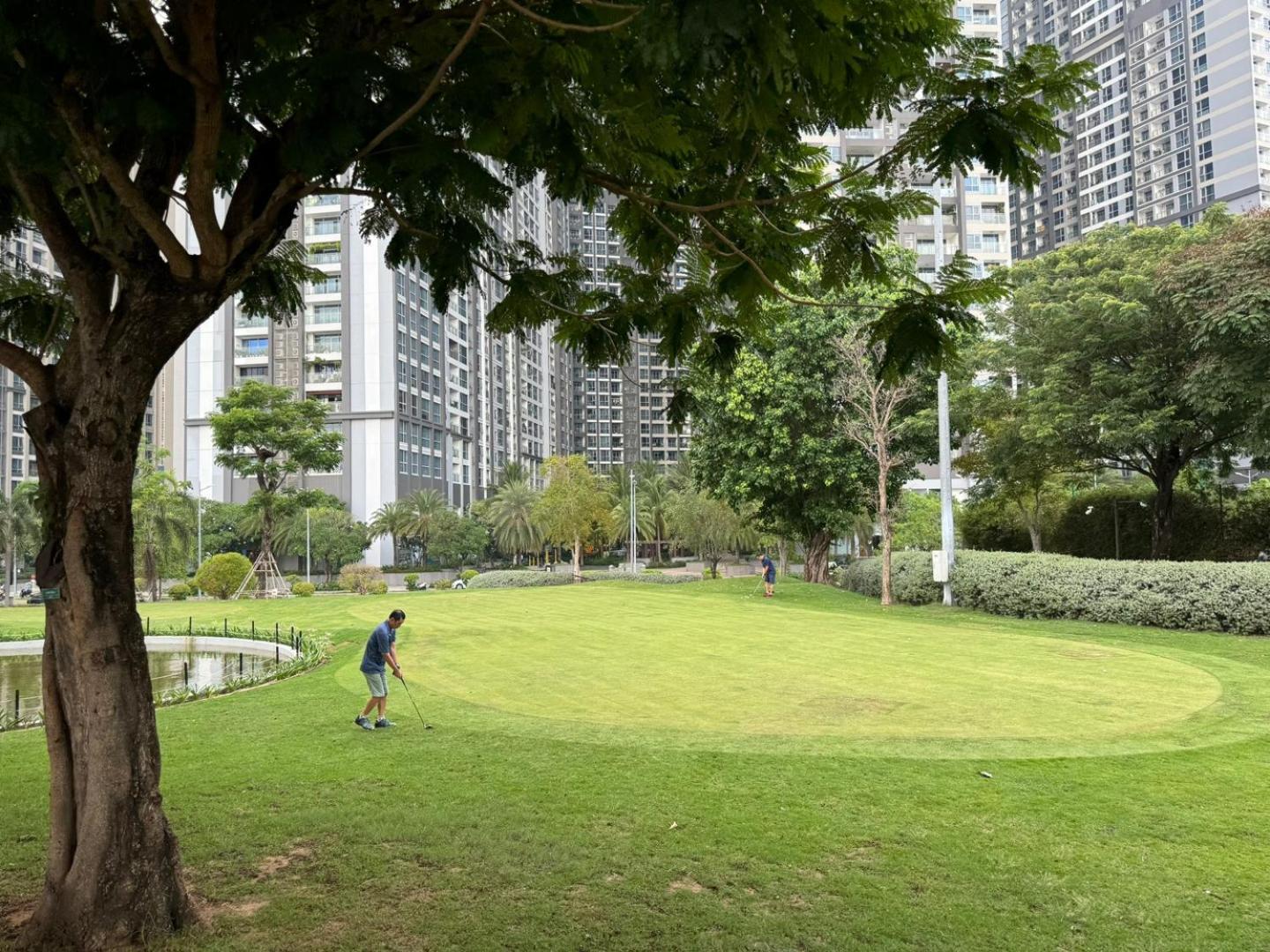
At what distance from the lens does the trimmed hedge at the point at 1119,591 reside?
58.1 ft

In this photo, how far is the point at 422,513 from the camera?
225 ft

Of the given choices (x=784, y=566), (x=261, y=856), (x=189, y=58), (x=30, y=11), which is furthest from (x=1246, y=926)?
(x=784, y=566)

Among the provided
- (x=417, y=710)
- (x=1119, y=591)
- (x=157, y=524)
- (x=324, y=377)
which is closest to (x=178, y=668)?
(x=417, y=710)

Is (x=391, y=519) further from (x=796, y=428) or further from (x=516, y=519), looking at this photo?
(x=796, y=428)

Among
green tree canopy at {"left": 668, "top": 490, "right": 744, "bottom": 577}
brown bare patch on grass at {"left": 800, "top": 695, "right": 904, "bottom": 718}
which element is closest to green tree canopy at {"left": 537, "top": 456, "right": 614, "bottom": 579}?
green tree canopy at {"left": 668, "top": 490, "right": 744, "bottom": 577}

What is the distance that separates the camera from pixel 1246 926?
5.01m

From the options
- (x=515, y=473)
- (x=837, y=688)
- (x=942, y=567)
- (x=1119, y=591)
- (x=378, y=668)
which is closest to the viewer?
(x=378, y=668)

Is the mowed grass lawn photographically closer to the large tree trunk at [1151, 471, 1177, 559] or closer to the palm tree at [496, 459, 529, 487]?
the large tree trunk at [1151, 471, 1177, 559]

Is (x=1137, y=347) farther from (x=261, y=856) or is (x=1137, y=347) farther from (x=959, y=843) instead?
(x=261, y=856)

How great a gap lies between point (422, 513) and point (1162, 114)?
3476 inches

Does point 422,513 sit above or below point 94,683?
above

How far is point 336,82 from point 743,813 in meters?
5.99

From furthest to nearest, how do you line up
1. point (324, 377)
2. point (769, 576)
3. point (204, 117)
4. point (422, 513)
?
point (324, 377) → point (422, 513) → point (769, 576) → point (204, 117)

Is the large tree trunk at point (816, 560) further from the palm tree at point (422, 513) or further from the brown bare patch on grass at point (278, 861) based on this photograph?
the palm tree at point (422, 513)
